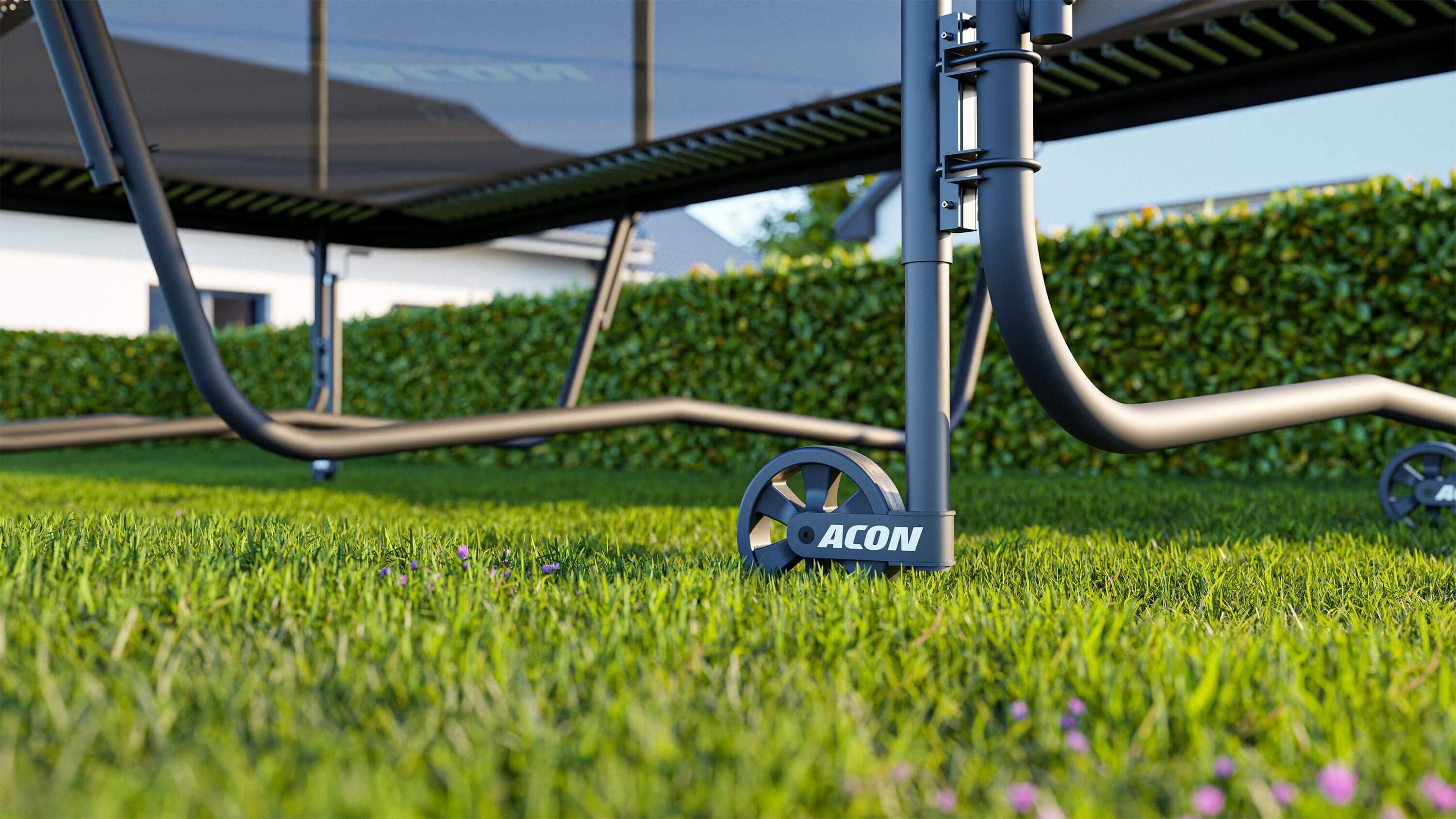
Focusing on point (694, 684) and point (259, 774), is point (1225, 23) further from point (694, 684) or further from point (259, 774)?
point (259, 774)

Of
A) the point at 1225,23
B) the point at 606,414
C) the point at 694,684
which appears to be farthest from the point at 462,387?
the point at 694,684

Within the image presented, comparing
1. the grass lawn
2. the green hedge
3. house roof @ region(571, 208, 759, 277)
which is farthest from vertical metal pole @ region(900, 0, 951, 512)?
house roof @ region(571, 208, 759, 277)

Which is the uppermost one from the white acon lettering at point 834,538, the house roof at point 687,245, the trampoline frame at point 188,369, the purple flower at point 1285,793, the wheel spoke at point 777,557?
the house roof at point 687,245

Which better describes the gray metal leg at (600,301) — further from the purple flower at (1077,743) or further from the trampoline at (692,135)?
the purple flower at (1077,743)

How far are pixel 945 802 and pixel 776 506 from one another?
4.04 ft

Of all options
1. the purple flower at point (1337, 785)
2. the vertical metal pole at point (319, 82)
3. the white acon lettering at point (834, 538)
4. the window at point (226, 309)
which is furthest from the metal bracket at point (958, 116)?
the window at point (226, 309)

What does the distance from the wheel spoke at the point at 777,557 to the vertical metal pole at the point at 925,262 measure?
30cm

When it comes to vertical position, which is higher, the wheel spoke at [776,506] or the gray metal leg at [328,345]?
the gray metal leg at [328,345]

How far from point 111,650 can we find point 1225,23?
8.40ft

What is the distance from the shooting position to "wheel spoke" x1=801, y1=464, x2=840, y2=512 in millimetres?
2016

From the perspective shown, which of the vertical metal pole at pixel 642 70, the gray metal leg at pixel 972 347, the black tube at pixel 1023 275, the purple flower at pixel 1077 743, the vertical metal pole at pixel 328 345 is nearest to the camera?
the purple flower at pixel 1077 743

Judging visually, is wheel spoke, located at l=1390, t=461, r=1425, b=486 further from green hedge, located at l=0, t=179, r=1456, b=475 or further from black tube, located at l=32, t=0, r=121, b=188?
black tube, located at l=32, t=0, r=121, b=188

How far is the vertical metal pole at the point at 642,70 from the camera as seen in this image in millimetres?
2977

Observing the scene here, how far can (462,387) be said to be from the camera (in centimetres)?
950
